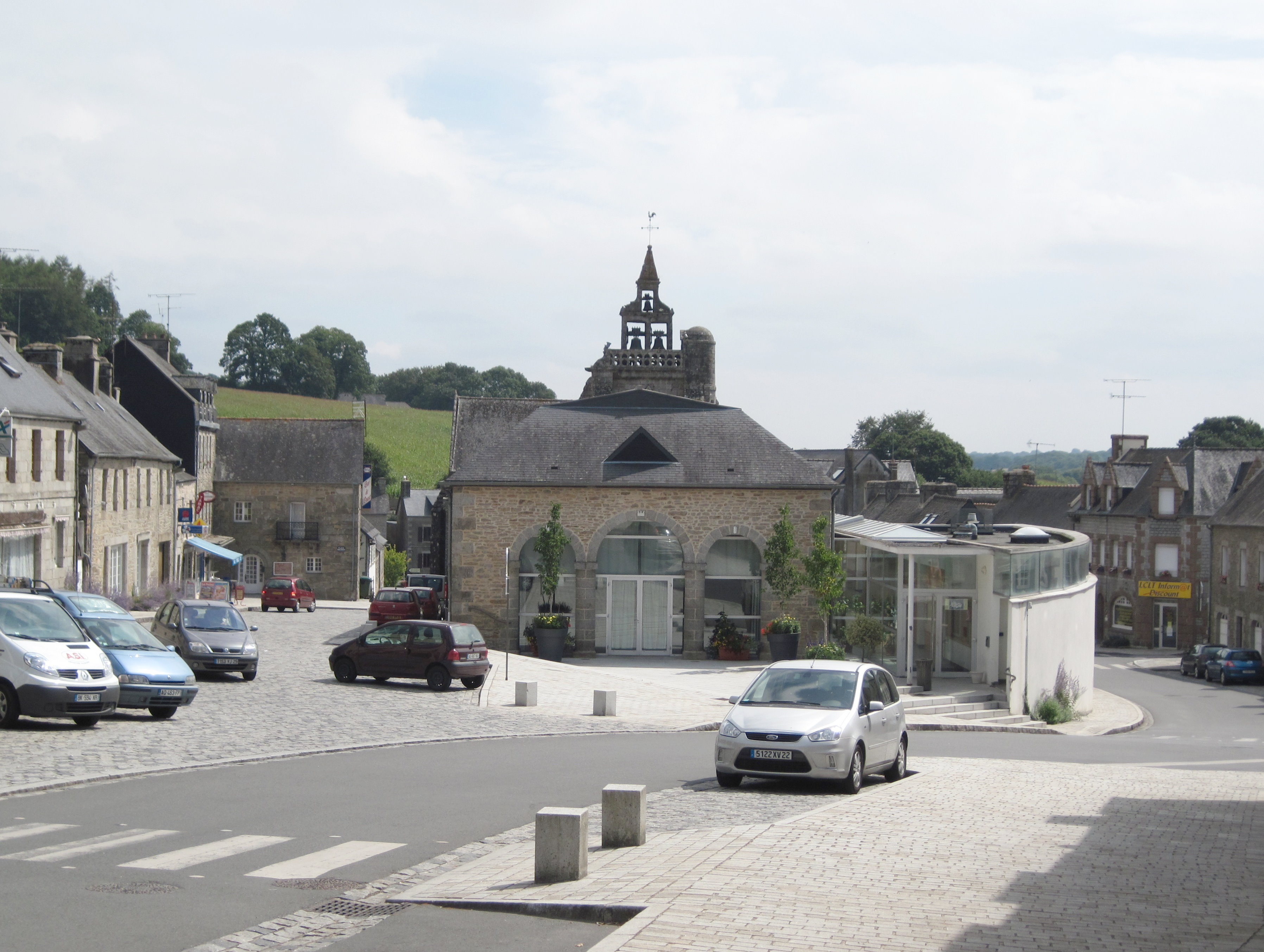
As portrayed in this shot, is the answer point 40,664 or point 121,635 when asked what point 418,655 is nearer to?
point 121,635

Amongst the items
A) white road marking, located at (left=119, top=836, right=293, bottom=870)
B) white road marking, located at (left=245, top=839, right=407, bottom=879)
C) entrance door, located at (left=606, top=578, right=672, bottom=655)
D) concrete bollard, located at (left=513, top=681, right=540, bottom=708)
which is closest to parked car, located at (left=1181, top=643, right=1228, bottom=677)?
entrance door, located at (left=606, top=578, right=672, bottom=655)

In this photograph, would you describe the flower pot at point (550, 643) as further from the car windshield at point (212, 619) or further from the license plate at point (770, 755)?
the license plate at point (770, 755)

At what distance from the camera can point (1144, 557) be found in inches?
2349

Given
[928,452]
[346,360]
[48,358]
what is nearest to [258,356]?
[346,360]

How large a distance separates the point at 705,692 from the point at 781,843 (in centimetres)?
1678

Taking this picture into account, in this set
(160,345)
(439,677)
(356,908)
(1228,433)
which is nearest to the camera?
(356,908)

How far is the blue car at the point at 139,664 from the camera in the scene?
17766 millimetres

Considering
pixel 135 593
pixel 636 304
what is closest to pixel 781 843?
pixel 135 593

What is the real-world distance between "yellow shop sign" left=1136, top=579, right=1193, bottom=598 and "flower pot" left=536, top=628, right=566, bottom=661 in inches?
1462

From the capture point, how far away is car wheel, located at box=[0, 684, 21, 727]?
15.9 metres

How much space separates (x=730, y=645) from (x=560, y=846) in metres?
24.4

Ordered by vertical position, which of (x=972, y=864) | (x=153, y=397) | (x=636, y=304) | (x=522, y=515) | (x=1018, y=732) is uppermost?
(x=636, y=304)

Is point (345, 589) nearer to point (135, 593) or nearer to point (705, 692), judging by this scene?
point (135, 593)

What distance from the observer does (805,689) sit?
14.4 metres
